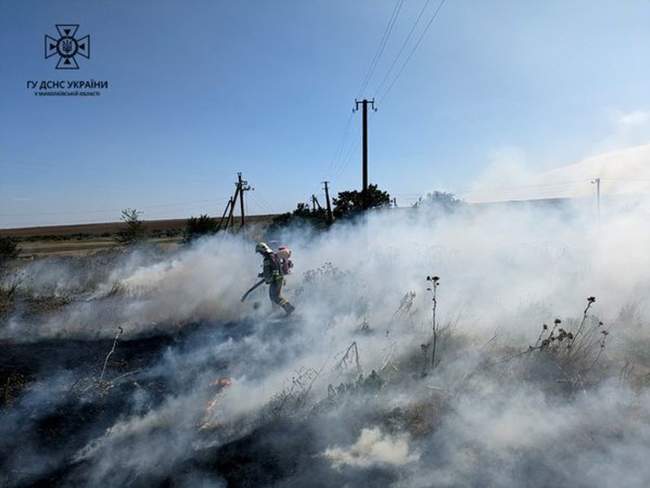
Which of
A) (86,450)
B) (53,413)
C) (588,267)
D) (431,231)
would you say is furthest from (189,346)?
(431,231)

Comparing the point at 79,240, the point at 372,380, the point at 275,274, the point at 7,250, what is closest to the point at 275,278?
the point at 275,274

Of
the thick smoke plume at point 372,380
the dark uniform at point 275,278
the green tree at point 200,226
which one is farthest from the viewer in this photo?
the green tree at point 200,226

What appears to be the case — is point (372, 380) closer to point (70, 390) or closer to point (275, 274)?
point (70, 390)

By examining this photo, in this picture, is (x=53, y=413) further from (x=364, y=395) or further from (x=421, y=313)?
(x=421, y=313)

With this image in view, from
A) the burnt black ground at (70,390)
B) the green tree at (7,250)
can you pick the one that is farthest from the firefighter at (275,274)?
the green tree at (7,250)

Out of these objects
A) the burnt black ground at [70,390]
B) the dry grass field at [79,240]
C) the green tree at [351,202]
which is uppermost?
the green tree at [351,202]

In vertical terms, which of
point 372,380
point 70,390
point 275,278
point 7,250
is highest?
point 7,250

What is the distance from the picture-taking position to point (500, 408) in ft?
15.0

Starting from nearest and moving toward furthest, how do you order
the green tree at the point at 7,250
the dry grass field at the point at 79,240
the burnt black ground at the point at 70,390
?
the burnt black ground at the point at 70,390, the green tree at the point at 7,250, the dry grass field at the point at 79,240

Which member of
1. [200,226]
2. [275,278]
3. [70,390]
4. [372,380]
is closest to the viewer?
[372,380]

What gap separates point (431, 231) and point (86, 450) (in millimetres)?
12292

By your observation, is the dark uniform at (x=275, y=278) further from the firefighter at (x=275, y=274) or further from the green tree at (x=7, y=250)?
the green tree at (x=7, y=250)

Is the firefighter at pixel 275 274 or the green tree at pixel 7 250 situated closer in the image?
the firefighter at pixel 275 274

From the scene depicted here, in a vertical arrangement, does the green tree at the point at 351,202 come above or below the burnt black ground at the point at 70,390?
above
